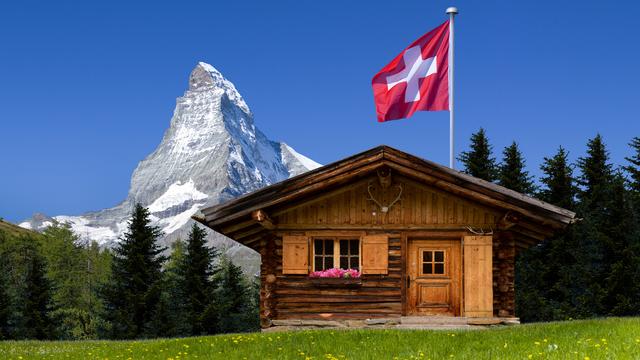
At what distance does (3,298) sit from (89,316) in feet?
74.4

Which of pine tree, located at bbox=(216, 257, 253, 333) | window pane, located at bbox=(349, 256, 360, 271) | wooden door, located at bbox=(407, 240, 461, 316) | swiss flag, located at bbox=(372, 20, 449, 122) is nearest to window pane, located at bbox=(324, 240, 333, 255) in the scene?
window pane, located at bbox=(349, 256, 360, 271)

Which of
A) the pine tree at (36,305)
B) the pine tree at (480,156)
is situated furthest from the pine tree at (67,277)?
the pine tree at (480,156)

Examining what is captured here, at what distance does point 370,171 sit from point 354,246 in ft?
6.79

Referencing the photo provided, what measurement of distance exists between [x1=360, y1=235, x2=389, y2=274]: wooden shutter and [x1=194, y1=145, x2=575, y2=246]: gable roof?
5.69 ft

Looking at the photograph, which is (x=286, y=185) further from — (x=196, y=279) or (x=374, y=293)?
(x=196, y=279)

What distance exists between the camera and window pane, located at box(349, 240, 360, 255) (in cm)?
1997

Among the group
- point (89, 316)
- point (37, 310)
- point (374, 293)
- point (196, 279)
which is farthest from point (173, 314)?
point (374, 293)

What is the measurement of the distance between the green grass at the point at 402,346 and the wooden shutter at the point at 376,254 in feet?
9.11

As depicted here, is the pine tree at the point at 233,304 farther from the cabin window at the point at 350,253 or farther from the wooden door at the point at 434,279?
the wooden door at the point at 434,279

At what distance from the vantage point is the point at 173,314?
1839 inches

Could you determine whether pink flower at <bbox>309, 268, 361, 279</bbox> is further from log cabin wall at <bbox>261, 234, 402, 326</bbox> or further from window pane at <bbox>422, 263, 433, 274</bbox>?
window pane at <bbox>422, 263, 433, 274</bbox>

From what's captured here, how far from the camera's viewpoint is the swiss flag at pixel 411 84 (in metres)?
20.7

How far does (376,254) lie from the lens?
19.7 m

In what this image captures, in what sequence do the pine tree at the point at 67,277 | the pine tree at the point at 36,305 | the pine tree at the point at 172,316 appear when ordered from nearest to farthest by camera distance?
1. the pine tree at the point at 172,316
2. the pine tree at the point at 36,305
3. the pine tree at the point at 67,277
